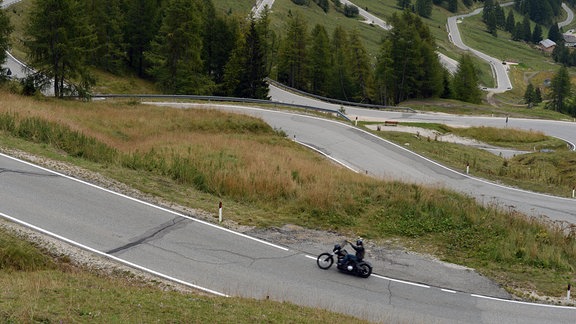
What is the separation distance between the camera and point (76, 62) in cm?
4125

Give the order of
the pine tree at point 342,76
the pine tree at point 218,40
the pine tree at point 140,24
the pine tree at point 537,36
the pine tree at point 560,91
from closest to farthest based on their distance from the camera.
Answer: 1. the pine tree at point 140,24
2. the pine tree at point 218,40
3. the pine tree at point 342,76
4. the pine tree at point 560,91
5. the pine tree at point 537,36

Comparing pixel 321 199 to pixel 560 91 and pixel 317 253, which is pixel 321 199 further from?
pixel 560 91

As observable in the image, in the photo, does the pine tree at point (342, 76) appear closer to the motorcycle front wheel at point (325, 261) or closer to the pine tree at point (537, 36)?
the motorcycle front wheel at point (325, 261)

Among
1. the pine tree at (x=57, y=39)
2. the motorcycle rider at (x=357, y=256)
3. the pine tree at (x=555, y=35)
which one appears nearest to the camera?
the motorcycle rider at (x=357, y=256)

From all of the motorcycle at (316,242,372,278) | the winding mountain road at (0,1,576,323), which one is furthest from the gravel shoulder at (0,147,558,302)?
the motorcycle at (316,242,372,278)

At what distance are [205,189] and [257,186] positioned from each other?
76.1 inches

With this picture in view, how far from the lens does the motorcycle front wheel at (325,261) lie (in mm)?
15367

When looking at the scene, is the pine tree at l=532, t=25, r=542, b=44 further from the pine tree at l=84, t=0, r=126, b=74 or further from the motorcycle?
the motorcycle

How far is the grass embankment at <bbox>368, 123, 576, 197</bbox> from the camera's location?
31823 mm

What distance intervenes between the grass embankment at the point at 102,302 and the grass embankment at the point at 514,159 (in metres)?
22.5

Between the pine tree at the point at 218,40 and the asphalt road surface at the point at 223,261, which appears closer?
the asphalt road surface at the point at 223,261

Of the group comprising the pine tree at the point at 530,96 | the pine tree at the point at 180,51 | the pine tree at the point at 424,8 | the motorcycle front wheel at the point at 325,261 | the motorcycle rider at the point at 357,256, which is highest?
the pine tree at the point at 424,8

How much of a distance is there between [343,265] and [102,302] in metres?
6.61

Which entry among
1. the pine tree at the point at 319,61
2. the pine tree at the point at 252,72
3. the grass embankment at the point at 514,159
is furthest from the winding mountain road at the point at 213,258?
the pine tree at the point at 319,61
